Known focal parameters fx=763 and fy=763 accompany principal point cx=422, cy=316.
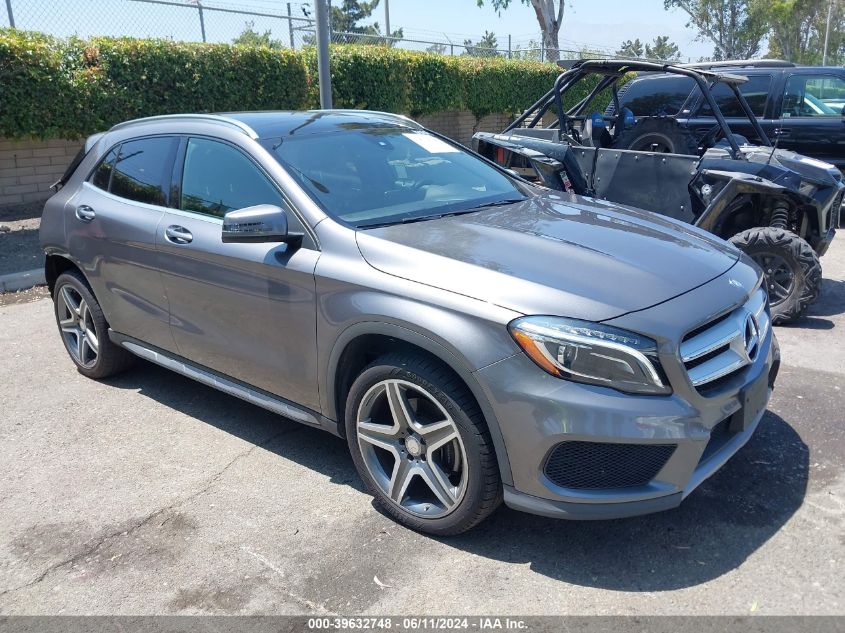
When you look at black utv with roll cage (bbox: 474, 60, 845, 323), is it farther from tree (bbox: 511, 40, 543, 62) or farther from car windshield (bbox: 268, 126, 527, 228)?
tree (bbox: 511, 40, 543, 62)

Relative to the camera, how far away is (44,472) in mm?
3920

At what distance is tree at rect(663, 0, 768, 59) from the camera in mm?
55000

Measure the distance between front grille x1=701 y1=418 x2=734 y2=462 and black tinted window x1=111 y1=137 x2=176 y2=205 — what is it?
3042 mm

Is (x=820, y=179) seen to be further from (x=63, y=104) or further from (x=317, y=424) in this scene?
(x=63, y=104)

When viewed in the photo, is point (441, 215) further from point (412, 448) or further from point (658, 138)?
point (658, 138)

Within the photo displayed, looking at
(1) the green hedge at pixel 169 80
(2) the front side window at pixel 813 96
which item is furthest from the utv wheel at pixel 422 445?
(2) the front side window at pixel 813 96

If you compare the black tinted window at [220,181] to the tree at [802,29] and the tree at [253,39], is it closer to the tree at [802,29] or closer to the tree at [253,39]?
the tree at [253,39]

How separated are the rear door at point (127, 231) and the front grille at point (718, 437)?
9.34 feet

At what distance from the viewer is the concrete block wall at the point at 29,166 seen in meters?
9.77

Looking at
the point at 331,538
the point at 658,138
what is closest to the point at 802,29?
the point at 658,138

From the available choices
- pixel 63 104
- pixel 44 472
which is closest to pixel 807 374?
pixel 44 472

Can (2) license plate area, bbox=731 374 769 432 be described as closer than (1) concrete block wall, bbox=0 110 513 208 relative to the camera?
Yes

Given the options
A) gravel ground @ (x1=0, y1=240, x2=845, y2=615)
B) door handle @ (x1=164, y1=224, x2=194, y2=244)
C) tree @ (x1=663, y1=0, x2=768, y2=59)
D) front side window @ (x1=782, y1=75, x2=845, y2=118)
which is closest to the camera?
gravel ground @ (x1=0, y1=240, x2=845, y2=615)

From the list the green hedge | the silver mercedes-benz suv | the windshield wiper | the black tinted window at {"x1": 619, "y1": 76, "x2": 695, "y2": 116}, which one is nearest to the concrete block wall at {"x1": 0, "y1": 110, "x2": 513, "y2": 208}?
the green hedge
